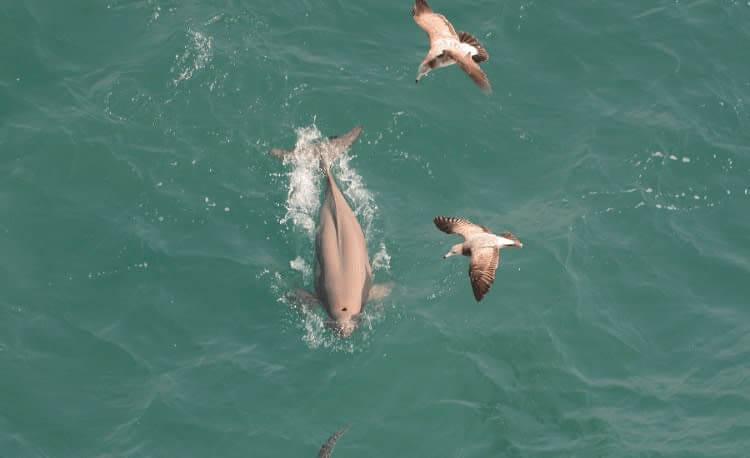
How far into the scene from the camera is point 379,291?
24.6 m

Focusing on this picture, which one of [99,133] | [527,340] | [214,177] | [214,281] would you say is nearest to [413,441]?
[527,340]

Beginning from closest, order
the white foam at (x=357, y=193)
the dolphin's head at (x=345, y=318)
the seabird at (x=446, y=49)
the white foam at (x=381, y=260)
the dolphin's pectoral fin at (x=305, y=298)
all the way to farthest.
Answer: the seabird at (x=446, y=49)
the dolphin's head at (x=345, y=318)
the dolphin's pectoral fin at (x=305, y=298)
the white foam at (x=381, y=260)
the white foam at (x=357, y=193)

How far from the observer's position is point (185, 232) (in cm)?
2536

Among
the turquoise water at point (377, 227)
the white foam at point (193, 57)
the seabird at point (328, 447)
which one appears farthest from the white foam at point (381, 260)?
the white foam at point (193, 57)

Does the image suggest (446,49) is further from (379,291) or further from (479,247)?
(379,291)

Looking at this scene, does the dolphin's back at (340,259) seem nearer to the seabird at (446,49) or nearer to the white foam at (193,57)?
the seabird at (446,49)

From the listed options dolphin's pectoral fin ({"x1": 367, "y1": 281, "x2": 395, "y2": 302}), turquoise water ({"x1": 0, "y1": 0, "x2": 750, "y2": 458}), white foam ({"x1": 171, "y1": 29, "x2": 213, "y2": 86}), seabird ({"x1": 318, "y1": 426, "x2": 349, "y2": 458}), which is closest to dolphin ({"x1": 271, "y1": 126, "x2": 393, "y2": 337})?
dolphin's pectoral fin ({"x1": 367, "y1": 281, "x2": 395, "y2": 302})

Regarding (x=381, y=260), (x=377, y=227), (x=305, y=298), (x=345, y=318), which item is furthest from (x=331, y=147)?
(x=345, y=318)

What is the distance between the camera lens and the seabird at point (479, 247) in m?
20.8

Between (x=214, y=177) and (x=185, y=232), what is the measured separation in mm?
1685

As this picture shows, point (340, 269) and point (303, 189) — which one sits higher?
point (303, 189)

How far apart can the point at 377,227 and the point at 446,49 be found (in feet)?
17.8

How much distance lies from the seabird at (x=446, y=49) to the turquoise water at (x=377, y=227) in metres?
5.09

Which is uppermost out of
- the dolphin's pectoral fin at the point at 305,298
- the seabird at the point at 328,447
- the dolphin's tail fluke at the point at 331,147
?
the dolphin's tail fluke at the point at 331,147
